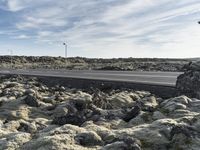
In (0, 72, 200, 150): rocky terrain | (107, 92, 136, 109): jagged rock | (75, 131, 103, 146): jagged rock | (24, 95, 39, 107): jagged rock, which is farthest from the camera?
(107, 92, 136, 109): jagged rock

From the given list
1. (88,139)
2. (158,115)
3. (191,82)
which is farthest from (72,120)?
(191,82)

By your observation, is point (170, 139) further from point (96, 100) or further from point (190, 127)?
point (96, 100)

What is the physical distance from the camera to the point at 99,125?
13.2 metres

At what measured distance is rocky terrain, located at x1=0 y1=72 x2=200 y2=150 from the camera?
10062 mm

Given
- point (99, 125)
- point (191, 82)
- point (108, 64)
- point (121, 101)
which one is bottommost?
point (108, 64)

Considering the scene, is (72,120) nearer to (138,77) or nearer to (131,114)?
(131,114)

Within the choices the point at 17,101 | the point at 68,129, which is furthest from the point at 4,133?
the point at 17,101

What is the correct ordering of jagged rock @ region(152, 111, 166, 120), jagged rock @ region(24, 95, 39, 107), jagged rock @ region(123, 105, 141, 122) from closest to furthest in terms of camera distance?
jagged rock @ region(152, 111, 166, 120) < jagged rock @ region(123, 105, 141, 122) < jagged rock @ region(24, 95, 39, 107)

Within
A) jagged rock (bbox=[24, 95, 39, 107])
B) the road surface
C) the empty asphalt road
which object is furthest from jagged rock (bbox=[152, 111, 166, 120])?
the empty asphalt road

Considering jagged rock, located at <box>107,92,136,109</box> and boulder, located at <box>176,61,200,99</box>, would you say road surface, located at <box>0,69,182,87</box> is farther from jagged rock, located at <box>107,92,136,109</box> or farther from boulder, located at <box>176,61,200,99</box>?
jagged rock, located at <box>107,92,136,109</box>

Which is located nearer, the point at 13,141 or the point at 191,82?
the point at 13,141

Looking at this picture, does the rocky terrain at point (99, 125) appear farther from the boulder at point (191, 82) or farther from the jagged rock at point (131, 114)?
the boulder at point (191, 82)

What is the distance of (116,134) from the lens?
1083 centimetres

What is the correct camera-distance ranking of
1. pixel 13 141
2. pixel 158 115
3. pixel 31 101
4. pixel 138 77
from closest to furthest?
pixel 13 141 → pixel 158 115 → pixel 31 101 → pixel 138 77
